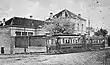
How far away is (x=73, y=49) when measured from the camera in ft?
84.4

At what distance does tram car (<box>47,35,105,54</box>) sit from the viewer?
2423 centimetres

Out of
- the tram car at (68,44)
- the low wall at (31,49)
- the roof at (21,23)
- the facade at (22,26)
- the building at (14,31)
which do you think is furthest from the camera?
the roof at (21,23)

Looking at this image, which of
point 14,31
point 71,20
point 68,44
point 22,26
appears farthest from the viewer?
point 71,20

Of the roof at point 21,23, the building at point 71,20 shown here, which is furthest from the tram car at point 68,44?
the roof at point 21,23

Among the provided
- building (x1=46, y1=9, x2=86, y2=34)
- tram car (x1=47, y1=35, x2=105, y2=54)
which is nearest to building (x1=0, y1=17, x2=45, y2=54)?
building (x1=46, y1=9, x2=86, y2=34)

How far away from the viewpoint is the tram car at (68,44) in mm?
24234

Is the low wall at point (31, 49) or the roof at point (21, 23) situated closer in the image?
the low wall at point (31, 49)

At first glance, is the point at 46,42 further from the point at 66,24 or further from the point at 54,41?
the point at 66,24

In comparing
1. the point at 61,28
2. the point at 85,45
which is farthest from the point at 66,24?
the point at 85,45

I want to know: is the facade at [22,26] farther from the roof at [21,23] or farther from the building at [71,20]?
the building at [71,20]

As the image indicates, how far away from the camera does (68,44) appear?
2512 cm

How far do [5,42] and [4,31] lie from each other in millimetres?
3066

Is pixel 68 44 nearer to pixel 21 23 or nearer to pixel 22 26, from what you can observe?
pixel 22 26

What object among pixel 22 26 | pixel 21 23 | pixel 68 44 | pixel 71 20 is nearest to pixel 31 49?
pixel 68 44
